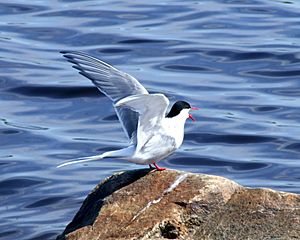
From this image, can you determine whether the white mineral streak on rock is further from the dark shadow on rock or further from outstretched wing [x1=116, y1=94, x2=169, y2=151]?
outstretched wing [x1=116, y1=94, x2=169, y2=151]

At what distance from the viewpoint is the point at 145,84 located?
1631 cm

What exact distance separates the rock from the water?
3044mm

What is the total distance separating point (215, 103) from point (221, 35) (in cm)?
444

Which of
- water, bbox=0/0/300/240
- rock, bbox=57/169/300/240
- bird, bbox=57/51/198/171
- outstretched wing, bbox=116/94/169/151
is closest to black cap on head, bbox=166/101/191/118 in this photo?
bird, bbox=57/51/198/171

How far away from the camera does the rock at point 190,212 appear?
7773 mm

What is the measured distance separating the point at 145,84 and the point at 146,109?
24.3 feet

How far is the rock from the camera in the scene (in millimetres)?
7773

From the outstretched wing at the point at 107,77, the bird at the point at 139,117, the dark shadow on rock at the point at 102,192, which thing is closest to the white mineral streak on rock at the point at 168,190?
the dark shadow on rock at the point at 102,192

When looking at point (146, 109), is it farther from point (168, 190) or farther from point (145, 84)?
point (145, 84)

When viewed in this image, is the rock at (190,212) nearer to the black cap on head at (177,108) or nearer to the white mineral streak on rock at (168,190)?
the white mineral streak on rock at (168,190)

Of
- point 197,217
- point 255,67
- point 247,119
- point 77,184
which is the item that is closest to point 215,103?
point 247,119

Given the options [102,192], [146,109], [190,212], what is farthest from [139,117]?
[190,212]

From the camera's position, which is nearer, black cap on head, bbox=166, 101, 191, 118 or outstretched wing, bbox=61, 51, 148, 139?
outstretched wing, bbox=61, 51, 148, 139

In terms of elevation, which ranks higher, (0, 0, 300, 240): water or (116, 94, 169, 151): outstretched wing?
(116, 94, 169, 151): outstretched wing
